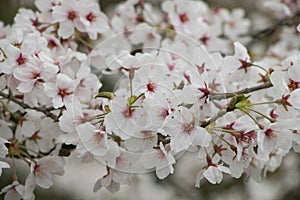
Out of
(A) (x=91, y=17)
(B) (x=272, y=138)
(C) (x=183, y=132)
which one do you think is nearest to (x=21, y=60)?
(A) (x=91, y=17)

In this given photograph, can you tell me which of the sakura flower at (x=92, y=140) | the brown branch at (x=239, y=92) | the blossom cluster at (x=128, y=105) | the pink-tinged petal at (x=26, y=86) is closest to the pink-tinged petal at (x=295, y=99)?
the blossom cluster at (x=128, y=105)

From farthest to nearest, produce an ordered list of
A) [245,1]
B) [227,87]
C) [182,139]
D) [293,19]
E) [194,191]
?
1. [245,1]
2. [194,191]
3. [293,19]
4. [227,87]
5. [182,139]

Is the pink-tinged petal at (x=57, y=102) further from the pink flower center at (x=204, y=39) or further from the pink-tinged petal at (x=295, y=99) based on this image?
the pink flower center at (x=204, y=39)

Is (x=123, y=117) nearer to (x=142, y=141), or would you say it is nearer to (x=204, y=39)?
(x=142, y=141)

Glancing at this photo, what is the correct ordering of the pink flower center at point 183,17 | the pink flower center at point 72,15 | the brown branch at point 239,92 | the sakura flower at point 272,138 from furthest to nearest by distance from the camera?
1. the pink flower center at point 183,17
2. the pink flower center at point 72,15
3. the brown branch at point 239,92
4. the sakura flower at point 272,138

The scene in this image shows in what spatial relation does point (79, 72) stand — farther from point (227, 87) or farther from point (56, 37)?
point (227, 87)

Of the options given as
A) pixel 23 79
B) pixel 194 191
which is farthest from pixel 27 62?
pixel 194 191

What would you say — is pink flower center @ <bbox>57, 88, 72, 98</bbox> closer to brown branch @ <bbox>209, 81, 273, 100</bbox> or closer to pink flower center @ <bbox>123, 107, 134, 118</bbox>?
pink flower center @ <bbox>123, 107, 134, 118</bbox>
